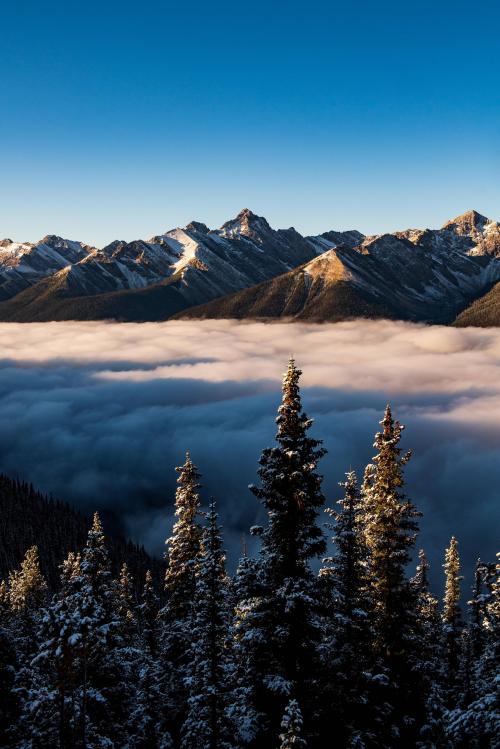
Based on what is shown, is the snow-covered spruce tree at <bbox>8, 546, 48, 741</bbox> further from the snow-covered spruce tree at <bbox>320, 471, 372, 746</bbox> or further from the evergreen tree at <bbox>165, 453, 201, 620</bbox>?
the snow-covered spruce tree at <bbox>320, 471, 372, 746</bbox>

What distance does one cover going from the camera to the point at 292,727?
1911 centimetres

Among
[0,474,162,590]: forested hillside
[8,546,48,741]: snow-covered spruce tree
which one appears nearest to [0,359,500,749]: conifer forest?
[8,546,48,741]: snow-covered spruce tree

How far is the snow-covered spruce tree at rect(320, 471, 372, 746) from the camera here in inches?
934

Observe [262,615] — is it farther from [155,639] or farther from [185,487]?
[155,639]

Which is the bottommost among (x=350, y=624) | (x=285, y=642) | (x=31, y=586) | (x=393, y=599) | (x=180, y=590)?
(x=31, y=586)

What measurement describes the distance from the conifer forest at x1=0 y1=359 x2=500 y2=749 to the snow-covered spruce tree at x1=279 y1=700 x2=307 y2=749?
59 mm

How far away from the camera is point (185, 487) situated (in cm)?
3288

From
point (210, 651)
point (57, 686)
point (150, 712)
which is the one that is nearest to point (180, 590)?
point (210, 651)

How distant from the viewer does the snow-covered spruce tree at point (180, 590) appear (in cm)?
3180

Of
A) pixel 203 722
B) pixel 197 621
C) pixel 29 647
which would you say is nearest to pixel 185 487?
pixel 197 621

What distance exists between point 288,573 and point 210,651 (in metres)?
8.50

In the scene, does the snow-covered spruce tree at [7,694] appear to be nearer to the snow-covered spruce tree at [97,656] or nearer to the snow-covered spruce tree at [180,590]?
the snow-covered spruce tree at [97,656]

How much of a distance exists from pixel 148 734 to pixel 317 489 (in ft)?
74.4

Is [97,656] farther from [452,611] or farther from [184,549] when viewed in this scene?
[452,611]
